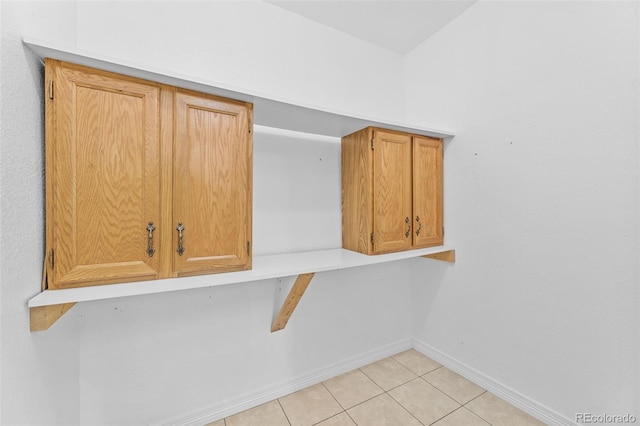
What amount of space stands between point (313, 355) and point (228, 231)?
1.18 m

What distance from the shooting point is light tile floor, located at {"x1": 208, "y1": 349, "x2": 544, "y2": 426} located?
1539mm

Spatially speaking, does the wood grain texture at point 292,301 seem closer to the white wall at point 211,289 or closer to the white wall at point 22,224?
the white wall at point 211,289

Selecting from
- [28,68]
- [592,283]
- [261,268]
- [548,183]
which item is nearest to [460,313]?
[592,283]

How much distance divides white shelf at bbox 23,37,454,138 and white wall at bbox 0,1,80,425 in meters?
0.12

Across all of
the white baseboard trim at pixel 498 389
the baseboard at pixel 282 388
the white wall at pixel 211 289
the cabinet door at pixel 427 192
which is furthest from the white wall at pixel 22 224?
the white baseboard trim at pixel 498 389

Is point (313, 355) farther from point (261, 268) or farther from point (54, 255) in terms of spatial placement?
point (54, 255)

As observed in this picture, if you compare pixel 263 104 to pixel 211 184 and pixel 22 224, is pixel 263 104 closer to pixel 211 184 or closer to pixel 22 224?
pixel 211 184

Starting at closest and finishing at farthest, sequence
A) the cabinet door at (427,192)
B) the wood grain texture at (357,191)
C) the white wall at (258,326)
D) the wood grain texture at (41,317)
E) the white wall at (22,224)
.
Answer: the white wall at (22,224), the wood grain texture at (41,317), the white wall at (258,326), the wood grain texture at (357,191), the cabinet door at (427,192)

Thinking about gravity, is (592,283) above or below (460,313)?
above

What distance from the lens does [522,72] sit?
1.60 meters

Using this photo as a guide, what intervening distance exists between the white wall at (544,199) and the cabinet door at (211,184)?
1.55m

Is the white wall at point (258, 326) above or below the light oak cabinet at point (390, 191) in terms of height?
below

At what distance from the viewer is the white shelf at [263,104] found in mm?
941

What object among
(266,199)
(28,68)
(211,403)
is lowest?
(211,403)
